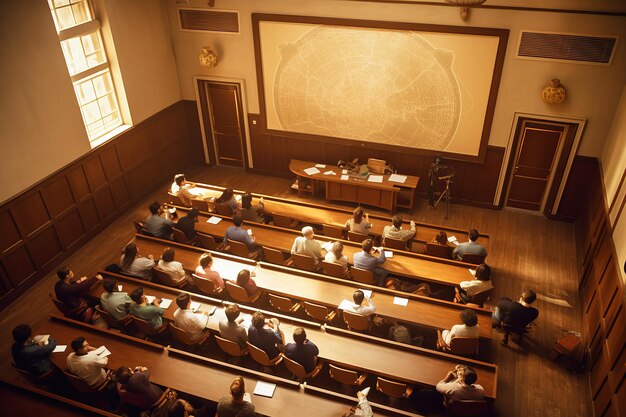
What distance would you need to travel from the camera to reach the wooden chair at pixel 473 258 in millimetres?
7312

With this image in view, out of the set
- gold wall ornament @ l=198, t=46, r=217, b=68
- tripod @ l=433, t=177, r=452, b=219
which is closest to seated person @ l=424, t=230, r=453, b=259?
tripod @ l=433, t=177, r=452, b=219

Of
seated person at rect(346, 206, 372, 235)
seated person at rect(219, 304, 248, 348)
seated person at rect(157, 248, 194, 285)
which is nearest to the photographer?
seated person at rect(219, 304, 248, 348)

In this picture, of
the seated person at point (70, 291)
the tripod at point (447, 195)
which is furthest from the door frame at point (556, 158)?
the seated person at point (70, 291)

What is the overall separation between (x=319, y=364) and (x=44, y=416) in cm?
314

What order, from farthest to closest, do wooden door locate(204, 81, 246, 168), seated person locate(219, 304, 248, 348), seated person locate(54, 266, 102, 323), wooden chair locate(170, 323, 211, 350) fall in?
wooden door locate(204, 81, 246, 168) < seated person locate(54, 266, 102, 323) < wooden chair locate(170, 323, 211, 350) < seated person locate(219, 304, 248, 348)

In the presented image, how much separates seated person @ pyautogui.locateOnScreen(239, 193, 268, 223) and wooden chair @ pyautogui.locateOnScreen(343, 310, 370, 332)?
3.04 meters

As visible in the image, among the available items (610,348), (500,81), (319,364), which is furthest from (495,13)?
(319,364)

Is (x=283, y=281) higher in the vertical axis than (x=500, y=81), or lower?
lower

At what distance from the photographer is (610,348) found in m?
5.62

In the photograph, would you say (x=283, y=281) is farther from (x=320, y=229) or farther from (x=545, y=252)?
(x=545, y=252)

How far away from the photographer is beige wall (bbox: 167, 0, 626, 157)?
26.2ft

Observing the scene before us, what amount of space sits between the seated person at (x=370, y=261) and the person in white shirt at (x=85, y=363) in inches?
→ 146

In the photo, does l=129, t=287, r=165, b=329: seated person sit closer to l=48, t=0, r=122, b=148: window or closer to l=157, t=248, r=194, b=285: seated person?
l=157, t=248, r=194, b=285: seated person

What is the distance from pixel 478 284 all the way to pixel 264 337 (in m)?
3.15
